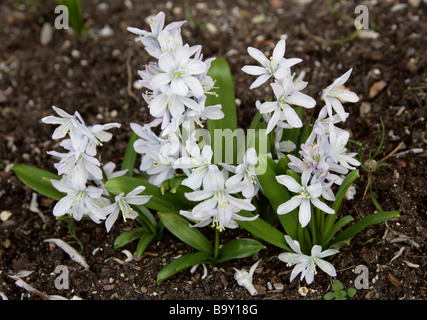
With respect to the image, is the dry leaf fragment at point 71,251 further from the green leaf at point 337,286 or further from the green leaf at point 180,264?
the green leaf at point 337,286

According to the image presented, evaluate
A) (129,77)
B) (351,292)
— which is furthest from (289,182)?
(129,77)

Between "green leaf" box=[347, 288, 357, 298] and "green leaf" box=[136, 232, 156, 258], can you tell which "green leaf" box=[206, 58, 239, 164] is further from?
"green leaf" box=[347, 288, 357, 298]

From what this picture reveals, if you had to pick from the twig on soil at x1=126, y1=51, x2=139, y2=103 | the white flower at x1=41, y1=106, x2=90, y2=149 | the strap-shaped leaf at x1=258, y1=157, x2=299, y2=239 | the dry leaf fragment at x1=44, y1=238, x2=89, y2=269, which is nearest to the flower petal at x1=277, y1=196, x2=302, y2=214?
the strap-shaped leaf at x1=258, y1=157, x2=299, y2=239

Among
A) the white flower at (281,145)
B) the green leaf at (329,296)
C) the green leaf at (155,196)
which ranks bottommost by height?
the green leaf at (329,296)

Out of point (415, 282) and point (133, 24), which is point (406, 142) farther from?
point (133, 24)

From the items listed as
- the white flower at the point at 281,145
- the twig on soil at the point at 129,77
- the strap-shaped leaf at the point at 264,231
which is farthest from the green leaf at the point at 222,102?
the twig on soil at the point at 129,77

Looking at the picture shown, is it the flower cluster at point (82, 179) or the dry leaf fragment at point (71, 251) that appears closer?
the flower cluster at point (82, 179)

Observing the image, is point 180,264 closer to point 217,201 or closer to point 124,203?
point 124,203
